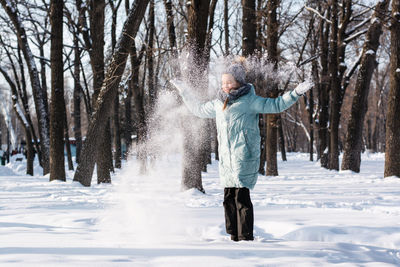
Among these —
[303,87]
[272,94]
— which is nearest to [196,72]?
[303,87]

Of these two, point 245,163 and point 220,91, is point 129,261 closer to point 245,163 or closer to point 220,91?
point 245,163

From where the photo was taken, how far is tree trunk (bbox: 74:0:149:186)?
885 cm

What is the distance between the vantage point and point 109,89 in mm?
9211

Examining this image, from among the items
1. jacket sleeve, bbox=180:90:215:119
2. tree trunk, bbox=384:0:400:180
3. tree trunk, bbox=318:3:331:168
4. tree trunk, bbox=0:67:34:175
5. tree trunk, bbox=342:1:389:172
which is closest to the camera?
jacket sleeve, bbox=180:90:215:119

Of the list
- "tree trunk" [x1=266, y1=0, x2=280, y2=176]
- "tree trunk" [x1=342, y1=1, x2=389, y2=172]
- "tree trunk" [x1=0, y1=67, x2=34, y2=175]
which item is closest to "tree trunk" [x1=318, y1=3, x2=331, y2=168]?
"tree trunk" [x1=342, y1=1, x2=389, y2=172]

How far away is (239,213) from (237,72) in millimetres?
1475

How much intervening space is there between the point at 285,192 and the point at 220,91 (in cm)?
531

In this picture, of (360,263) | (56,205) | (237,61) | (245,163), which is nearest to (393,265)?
(360,263)

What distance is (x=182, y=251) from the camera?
3.22m

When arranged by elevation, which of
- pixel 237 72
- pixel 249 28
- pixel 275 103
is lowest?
pixel 275 103

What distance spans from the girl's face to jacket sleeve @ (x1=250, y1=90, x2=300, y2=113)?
26 cm

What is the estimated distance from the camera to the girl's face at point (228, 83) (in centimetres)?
407

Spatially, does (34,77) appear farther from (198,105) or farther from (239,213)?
(239,213)

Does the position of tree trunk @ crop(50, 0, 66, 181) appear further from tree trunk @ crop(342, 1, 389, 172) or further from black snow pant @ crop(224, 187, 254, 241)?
tree trunk @ crop(342, 1, 389, 172)
